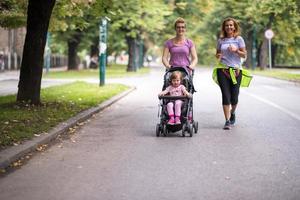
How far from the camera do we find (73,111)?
13609mm

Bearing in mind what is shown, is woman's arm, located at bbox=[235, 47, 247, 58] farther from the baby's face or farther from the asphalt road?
the baby's face

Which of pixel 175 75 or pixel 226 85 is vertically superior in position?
pixel 175 75

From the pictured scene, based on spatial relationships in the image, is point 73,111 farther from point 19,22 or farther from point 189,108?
point 19,22

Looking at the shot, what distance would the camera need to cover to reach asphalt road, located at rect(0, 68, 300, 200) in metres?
6.21

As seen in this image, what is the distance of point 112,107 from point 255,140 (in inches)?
279

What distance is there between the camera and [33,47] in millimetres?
14008

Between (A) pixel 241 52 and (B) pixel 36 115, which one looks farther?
(B) pixel 36 115

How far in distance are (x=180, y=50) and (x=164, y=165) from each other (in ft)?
11.8

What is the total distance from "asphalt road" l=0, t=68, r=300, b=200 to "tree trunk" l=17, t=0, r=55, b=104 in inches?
91.0

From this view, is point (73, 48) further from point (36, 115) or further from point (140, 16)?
point (36, 115)

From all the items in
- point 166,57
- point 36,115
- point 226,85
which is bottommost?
point 36,115

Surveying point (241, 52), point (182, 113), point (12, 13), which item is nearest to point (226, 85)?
point (241, 52)

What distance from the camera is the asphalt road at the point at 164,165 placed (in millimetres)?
6215

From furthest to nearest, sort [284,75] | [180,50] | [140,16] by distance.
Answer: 1. [140,16]
2. [284,75]
3. [180,50]
